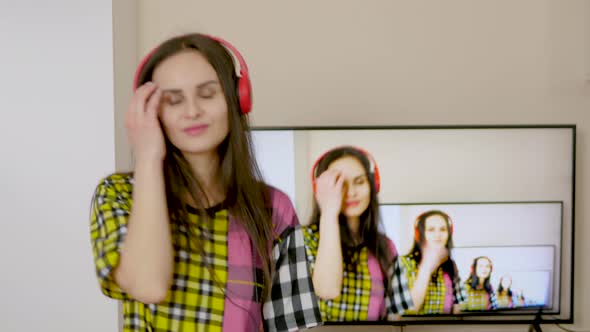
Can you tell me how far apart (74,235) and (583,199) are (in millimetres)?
1934

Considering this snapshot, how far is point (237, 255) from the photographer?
937 mm

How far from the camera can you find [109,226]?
0.89 metres

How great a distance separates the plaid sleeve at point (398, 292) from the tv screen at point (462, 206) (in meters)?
0.01

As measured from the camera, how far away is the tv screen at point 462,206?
2.25m

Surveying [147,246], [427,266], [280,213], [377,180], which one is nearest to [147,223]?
[147,246]

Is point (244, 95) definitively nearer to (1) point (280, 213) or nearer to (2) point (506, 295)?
(1) point (280, 213)

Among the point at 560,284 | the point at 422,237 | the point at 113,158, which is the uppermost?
the point at 113,158

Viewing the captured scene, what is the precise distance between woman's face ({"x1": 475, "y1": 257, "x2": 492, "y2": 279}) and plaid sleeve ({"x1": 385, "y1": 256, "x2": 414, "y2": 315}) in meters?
0.27

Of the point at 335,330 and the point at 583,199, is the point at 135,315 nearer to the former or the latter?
the point at 335,330

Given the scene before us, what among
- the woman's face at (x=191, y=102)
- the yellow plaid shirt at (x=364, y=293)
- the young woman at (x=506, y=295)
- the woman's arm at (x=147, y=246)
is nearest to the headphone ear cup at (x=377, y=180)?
the yellow plaid shirt at (x=364, y=293)

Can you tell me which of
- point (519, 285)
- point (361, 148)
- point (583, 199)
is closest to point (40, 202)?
point (361, 148)

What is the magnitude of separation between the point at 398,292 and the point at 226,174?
4.76ft

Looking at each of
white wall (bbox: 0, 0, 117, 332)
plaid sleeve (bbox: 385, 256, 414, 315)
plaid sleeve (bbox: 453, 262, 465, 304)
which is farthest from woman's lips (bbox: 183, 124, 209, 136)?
plaid sleeve (bbox: 453, 262, 465, 304)

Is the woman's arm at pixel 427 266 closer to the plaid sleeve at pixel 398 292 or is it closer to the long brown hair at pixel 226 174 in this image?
the plaid sleeve at pixel 398 292
